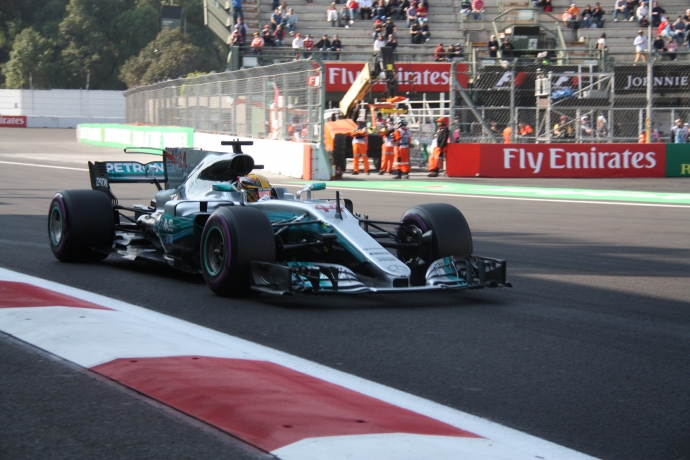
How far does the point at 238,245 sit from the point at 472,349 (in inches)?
80.0

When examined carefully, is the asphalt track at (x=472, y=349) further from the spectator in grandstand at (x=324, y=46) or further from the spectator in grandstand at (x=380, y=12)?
the spectator in grandstand at (x=380, y=12)

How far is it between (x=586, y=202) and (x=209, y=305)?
1148 centimetres

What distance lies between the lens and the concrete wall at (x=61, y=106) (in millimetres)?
58250

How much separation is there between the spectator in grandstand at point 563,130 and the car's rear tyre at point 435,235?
737 inches

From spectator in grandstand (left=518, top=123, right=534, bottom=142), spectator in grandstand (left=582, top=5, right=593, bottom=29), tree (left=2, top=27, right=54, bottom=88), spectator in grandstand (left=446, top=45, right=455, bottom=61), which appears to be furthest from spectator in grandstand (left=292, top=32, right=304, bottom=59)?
tree (left=2, top=27, right=54, bottom=88)

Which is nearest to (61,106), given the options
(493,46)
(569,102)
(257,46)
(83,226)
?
(257,46)

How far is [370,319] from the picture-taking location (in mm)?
6191

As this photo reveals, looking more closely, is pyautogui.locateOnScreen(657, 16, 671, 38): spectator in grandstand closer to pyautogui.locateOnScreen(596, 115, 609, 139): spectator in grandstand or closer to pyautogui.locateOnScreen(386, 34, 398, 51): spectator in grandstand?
pyautogui.locateOnScreen(386, 34, 398, 51): spectator in grandstand

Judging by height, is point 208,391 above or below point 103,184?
below

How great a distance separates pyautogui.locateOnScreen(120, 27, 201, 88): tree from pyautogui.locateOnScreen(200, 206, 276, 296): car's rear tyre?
55.6 metres

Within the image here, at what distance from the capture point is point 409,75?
36281 mm

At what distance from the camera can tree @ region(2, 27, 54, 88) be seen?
225ft

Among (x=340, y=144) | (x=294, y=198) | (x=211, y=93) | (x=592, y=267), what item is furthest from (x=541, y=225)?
(x=211, y=93)

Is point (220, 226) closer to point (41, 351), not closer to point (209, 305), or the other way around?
point (209, 305)
